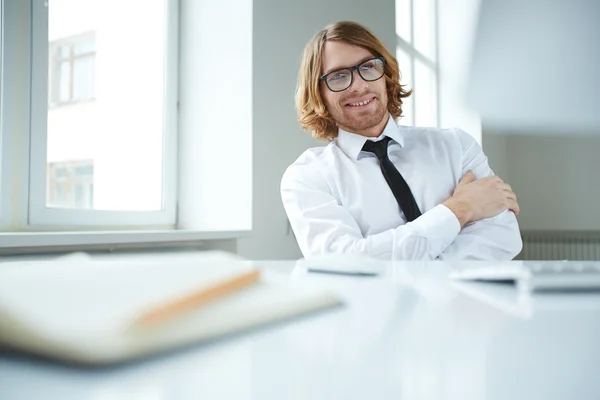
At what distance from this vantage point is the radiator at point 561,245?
15.3ft

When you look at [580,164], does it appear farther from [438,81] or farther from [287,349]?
[287,349]

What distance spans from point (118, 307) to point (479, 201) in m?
1.22

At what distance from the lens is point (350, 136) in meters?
1.62

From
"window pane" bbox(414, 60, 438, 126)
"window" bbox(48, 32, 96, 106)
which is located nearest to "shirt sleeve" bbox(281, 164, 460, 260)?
"window" bbox(48, 32, 96, 106)

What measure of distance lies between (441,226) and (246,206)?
103 cm

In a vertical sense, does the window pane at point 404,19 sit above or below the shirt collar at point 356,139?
above

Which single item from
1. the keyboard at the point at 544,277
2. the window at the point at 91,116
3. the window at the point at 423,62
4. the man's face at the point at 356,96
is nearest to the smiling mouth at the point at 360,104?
the man's face at the point at 356,96

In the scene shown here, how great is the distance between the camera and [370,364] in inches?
8.5

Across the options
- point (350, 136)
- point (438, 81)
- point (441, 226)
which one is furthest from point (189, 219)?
point (438, 81)

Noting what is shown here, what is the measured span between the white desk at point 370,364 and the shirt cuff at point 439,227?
903 mm

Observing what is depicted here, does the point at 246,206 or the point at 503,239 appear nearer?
the point at 503,239

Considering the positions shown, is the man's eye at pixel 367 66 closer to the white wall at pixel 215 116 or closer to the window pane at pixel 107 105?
the white wall at pixel 215 116

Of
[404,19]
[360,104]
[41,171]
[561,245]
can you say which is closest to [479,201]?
[360,104]

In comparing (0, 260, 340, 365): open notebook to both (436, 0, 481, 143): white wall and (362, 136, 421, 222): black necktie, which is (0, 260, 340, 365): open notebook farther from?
(436, 0, 481, 143): white wall
